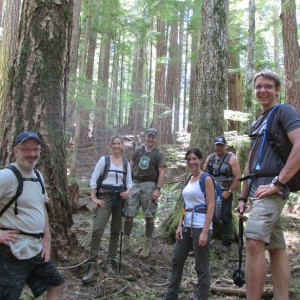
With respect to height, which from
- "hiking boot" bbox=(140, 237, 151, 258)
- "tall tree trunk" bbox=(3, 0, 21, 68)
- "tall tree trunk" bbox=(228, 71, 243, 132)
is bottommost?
"hiking boot" bbox=(140, 237, 151, 258)

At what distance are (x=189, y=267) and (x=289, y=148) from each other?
11.9 feet

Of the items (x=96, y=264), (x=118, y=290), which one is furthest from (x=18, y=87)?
(x=118, y=290)

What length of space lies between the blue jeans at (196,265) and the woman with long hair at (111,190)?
128 cm

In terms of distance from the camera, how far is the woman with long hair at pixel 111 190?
18.5 feet

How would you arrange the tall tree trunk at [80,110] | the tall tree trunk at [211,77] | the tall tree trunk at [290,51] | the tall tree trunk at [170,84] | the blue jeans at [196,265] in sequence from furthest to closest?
the tall tree trunk at [170,84], the tall tree trunk at [80,110], the tall tree trunk at [290,51], the tall tree trunk at [211,77], the blue jeans at [196,265]

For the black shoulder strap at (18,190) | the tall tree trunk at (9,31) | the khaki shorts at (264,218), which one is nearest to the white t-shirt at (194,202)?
the khaki shorts at (264,218)

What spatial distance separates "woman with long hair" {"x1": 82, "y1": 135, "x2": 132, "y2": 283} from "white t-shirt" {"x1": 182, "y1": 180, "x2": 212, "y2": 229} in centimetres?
143

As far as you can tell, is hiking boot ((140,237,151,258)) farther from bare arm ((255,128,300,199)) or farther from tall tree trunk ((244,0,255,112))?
tall tree trunk ((244,0,255,112))

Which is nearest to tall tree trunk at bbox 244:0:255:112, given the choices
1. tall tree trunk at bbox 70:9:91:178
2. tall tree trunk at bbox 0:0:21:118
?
tall tree trunk at bbox 70:9:91:178

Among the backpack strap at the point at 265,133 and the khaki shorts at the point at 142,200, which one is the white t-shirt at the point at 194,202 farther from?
the khaki shorts at the point at 142,200

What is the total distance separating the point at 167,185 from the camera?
1319cm

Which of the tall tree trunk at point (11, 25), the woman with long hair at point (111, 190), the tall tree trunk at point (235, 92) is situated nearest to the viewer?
the woman with long hair at point (111, 190)

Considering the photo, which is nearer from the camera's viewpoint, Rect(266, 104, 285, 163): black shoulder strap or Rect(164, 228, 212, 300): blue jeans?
Rect(266, 104, 285, 163): black shoulder strap

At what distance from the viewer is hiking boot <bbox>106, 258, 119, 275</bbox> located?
538 cm
